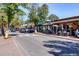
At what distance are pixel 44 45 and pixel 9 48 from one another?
0.83 metres

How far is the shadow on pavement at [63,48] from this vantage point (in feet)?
23.4

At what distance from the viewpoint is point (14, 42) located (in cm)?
762

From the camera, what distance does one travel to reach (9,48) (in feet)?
24.2

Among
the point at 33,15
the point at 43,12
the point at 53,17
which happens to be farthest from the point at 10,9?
the point at 53,17

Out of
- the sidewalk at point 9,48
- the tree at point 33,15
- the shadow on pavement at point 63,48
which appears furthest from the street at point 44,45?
the tree at point 33,15

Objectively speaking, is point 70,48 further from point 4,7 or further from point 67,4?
point 4,7

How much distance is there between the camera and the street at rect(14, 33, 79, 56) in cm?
718

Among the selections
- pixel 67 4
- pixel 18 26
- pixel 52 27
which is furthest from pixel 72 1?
pixel 18 26

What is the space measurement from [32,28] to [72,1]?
4.07 ft

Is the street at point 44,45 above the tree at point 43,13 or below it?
below

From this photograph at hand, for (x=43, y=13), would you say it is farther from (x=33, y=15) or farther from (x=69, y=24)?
(x=69, y=24)

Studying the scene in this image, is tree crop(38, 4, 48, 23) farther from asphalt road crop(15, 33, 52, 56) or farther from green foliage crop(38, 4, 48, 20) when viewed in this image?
asphalt road crop(15, 33, 52, 56)

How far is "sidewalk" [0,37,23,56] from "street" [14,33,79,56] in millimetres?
129

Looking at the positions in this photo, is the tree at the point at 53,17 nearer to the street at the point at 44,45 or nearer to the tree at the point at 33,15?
the tree at the point at 33,15
